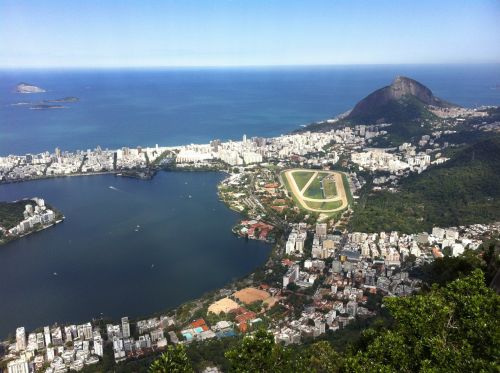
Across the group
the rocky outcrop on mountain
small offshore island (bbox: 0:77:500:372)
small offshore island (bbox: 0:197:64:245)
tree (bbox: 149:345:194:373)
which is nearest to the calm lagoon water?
small offshore island (bbox: 0:197:64:245)

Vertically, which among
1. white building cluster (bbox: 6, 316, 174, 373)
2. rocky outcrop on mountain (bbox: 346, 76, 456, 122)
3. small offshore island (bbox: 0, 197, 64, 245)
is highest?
rocky outcrop on mountain (bbox: 346, 76, 456, 122)

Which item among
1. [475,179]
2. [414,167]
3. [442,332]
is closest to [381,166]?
[414,167]

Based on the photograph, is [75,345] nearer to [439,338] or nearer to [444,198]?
[439,338]

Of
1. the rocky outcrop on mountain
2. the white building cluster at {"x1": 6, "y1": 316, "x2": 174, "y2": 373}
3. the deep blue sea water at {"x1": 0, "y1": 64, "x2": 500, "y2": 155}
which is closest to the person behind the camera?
the white building cluster at {"x1": 6, "y1": 316, "x2": 174, "y2": 373}

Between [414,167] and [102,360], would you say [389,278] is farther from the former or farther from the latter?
[414,167]

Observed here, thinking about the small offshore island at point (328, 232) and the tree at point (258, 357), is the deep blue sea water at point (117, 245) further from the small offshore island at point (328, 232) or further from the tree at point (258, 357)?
the tree at point (258, 357)

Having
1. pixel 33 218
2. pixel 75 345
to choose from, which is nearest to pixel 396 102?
pixel 33 218

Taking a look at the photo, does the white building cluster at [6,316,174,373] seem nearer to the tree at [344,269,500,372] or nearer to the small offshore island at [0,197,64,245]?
the tree at [344,269,500,372]
